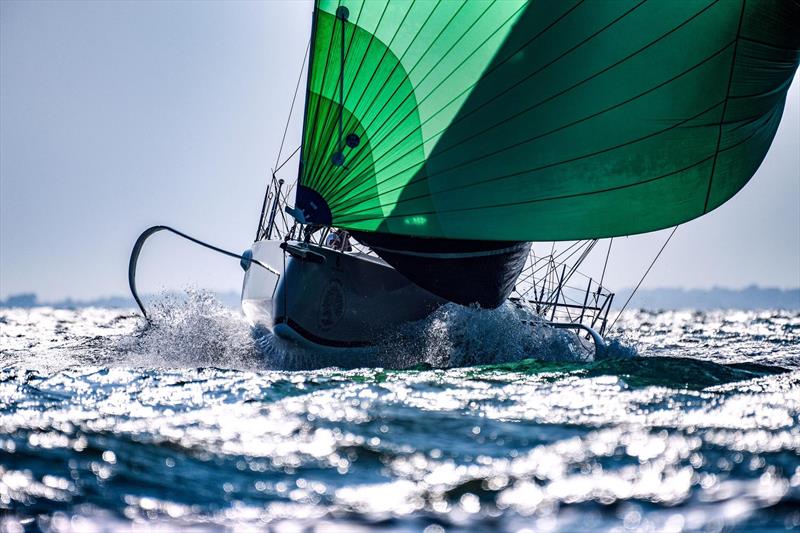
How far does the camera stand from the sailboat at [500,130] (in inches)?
266

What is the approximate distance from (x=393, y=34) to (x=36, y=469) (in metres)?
5.10

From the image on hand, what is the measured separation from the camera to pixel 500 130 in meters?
7.01

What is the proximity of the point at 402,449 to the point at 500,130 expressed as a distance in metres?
4.24

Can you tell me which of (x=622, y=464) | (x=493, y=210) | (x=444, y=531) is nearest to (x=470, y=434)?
(x=622, y=464)

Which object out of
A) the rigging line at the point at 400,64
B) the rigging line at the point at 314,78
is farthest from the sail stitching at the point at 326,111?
the rigging line at the point at 400,64

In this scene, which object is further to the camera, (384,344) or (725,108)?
(384,344)

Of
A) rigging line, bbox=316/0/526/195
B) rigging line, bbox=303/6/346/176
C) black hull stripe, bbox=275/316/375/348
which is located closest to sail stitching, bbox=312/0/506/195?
rigging line, bbox=316/0/526/195

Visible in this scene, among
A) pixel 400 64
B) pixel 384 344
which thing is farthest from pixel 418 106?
pixel 384 344

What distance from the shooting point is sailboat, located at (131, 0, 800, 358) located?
6.75m

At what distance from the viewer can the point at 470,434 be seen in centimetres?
379

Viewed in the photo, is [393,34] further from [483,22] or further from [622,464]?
[622,464]

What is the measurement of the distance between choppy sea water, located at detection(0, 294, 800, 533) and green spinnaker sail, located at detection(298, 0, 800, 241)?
65.4 inches

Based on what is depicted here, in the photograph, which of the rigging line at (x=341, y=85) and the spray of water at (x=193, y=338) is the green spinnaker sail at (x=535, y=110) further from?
the spray of water at (x=193, y=338)

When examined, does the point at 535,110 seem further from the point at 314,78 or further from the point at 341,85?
the point at 314,78
